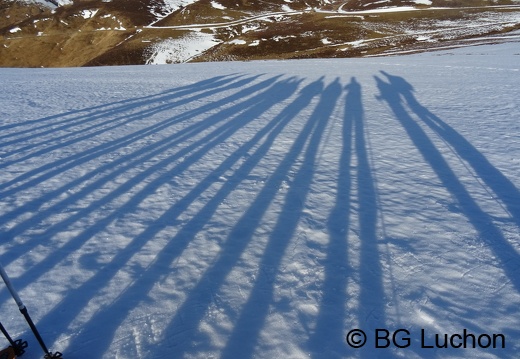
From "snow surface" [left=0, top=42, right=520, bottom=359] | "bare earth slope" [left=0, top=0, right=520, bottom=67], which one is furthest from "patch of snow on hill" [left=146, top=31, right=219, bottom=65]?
"snow surface" [left=0, top=42, right=520, bottom=359]

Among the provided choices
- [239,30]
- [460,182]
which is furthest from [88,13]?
[460,182]

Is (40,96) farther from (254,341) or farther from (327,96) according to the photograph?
(254,341)

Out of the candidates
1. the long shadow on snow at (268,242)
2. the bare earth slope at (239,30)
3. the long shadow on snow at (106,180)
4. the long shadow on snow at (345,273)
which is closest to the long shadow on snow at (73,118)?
the long shadow on snow at (106,180)

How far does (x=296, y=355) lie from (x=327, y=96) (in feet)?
34.8

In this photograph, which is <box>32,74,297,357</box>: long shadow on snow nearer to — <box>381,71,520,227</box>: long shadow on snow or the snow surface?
the snow surface

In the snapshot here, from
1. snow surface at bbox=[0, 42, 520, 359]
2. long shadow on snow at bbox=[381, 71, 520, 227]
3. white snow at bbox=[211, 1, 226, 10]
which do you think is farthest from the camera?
white snow at bbox=[211, 1, 226, 10]

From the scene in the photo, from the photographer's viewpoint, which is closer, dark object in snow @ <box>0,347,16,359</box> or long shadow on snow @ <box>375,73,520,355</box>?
dark object in snow @ <box>0,347,16,359</box>

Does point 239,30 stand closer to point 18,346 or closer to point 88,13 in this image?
point 88,13

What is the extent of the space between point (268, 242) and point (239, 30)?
62.6 m

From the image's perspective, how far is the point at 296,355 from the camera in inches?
110

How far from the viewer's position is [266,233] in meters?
4.38

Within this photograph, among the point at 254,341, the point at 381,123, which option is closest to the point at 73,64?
the point at 381,123

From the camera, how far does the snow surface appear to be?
9.96ft

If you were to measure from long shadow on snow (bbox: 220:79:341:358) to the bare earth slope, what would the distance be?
31.8m
